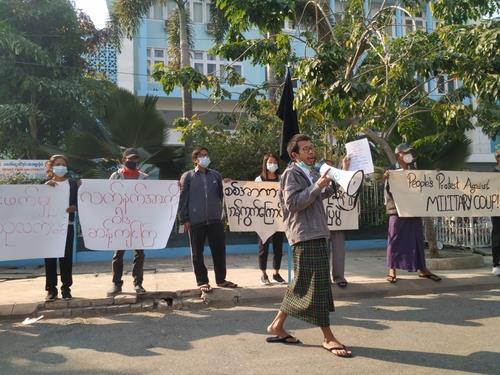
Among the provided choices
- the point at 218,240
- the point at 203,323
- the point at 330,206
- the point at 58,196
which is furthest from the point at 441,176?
the point at 58,196

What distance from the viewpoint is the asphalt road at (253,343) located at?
4117mm

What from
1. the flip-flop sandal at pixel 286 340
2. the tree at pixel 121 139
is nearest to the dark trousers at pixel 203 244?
the flip-flop sandal at pixel 286 340

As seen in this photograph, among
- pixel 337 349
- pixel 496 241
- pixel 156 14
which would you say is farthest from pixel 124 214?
pixel 156 14

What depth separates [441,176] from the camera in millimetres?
7738

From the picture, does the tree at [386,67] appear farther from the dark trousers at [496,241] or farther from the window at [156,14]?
the window at [156,14]

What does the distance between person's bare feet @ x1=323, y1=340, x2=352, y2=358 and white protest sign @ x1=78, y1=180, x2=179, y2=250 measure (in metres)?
2.89

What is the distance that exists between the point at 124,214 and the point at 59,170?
37.8 inches

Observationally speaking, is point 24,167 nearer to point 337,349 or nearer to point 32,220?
point 32,220

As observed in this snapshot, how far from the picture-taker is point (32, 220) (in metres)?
6.20

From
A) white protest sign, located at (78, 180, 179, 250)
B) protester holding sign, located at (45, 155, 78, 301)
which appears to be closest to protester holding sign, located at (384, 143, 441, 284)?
white protest sign, located at (78, 180, 179, 250)

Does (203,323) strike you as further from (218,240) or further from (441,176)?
(441,176)

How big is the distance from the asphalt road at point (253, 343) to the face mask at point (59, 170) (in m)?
1.75

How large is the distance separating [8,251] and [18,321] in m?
0.88

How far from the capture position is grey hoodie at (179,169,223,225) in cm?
645
